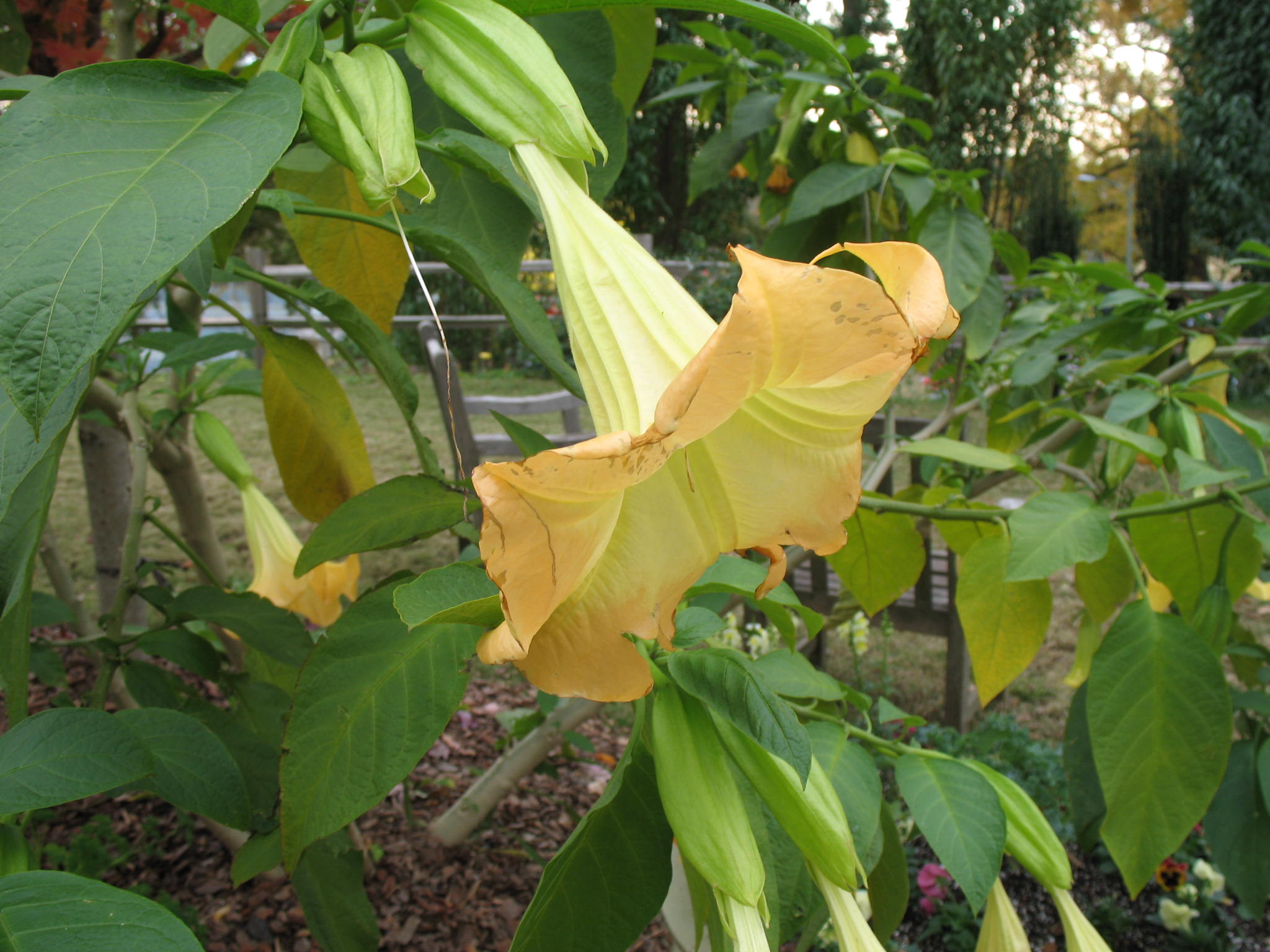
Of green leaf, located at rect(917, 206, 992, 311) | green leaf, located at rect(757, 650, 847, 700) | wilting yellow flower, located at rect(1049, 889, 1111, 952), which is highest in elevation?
green leaf, located at rect(917, 206, 992, 311)

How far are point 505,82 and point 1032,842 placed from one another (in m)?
0.55

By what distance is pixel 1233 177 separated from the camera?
9.11m

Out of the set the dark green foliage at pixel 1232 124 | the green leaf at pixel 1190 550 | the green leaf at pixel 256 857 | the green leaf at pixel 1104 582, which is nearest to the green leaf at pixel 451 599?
the green leaf at pixel 256 857

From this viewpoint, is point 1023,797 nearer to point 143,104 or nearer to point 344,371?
point 143,104

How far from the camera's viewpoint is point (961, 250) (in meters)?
1.23

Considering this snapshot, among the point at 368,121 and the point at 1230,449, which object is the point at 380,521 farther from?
the point at 1230,449

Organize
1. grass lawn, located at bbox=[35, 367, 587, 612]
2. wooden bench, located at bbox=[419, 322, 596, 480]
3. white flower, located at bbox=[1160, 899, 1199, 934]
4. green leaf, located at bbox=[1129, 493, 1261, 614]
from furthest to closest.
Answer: grass lawn, located at bbox=[35, 367, 587, 612]
wooden bench, located at bbox=[419, 322, 596, 480]
white flower, located at bbox=[1160, 899, 1199, 934]
green leaf, located at bbox=[1129, 493, 1261, 614]

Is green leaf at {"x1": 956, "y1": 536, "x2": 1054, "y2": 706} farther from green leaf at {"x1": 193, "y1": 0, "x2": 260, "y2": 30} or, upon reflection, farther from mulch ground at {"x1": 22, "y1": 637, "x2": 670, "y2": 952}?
green leaf at {"x1": 193, "y1": 0, "x2": 260, "y2": 30}

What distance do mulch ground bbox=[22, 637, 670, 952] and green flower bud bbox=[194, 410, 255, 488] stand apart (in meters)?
0.48

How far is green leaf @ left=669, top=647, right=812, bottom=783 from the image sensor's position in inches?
15.3

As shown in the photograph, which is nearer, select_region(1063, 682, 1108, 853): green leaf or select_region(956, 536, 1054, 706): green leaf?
select_region(956, 536, 1054, 706): green leaf

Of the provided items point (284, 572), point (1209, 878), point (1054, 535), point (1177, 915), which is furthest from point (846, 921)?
point (1209, 878)

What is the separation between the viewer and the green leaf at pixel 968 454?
866 mm

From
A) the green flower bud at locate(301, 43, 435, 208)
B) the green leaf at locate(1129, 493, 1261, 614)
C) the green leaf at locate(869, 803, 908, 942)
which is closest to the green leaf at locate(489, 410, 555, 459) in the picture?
the green flower bud at locate(301, 43, 435, 208)
